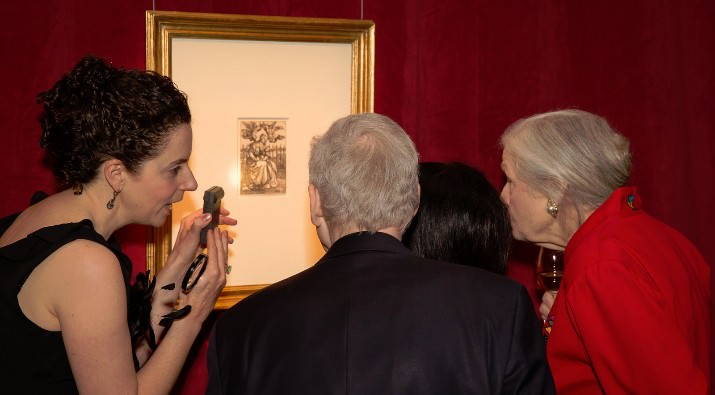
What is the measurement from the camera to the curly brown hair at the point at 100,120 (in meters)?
1.39

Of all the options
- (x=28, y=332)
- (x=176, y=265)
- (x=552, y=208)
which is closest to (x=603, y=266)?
(x=552, y=208)

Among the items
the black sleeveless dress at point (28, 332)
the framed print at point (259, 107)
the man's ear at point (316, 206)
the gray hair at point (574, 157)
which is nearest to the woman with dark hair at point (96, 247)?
the black sleeveless dress at point (28, 332)

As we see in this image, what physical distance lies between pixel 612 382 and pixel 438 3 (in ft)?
3.71

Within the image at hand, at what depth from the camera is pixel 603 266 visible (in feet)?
4.60

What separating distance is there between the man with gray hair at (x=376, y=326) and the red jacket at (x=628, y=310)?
30 centimetres

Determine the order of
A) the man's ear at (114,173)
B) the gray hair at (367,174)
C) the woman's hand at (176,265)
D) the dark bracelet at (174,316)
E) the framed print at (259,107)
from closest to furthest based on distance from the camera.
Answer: the gray hair at (367,174) < the man's ear at (114,173) < the dark bracelet at (174,316) < the woman's hand at (176,265) < the framed print at (259,107)

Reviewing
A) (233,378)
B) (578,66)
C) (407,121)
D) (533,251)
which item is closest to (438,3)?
(407,121)

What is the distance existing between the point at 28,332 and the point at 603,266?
A: 1092mm

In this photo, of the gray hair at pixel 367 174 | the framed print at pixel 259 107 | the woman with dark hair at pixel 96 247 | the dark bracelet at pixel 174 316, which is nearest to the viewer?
the gray hair at pixel 367 174

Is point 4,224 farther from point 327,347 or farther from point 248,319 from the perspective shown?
point 327,347

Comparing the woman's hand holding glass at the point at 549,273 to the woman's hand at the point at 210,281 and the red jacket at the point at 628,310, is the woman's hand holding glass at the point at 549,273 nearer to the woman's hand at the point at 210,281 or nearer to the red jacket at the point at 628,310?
the red jacket at the point at 628,310

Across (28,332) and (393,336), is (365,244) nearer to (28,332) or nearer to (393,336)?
(393,336)

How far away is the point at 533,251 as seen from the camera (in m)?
2.18

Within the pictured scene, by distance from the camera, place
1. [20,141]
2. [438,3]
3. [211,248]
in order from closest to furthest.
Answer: [211,248]
[20,141]
[438,3]
